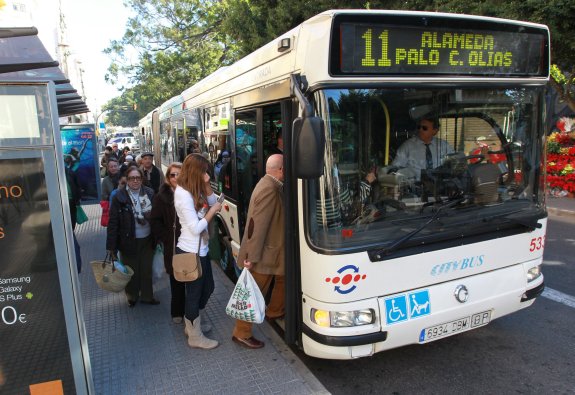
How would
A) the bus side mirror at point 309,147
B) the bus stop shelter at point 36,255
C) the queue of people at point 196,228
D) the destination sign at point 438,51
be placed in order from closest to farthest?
the bus stop shelter at point 36,255, the bus side mirror at point 309,147, the destination sign at point 438,51, the queue of people at point 196,228

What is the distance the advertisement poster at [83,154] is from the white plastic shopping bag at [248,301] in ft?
24.2

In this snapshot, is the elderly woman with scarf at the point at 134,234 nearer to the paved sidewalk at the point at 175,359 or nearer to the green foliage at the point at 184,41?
the paved sidewalk at the point at 175,359

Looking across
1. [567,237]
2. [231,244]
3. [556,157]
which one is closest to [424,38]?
[231,244]

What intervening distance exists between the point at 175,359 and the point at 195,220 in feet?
4.06

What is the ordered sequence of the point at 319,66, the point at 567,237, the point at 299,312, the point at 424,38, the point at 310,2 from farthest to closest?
the point at 310,2, the point at 567,237, the point at 299,312, the point at 424,38, the point at 319,66

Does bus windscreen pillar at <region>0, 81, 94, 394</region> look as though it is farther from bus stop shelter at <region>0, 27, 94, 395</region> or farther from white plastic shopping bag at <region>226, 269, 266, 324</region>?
white plastic shopping bag at <region>226, 269, 266, 324</region>

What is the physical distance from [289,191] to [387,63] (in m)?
1.14

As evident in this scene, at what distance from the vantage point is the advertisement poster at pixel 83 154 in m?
9.48

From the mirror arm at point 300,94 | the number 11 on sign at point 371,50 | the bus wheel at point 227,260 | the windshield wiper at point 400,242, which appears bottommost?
the bus wheel at point 227,260

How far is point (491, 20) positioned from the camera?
3.15m

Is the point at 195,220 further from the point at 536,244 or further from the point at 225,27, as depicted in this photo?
the point at 225,27

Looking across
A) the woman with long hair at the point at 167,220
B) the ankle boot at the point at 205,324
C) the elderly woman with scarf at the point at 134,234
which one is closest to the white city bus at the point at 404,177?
the ankle boot at the point at 205,324

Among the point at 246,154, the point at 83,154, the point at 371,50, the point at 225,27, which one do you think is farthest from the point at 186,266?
the point at 225,27

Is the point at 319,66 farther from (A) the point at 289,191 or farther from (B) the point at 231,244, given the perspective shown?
(B) the point at 231,244
